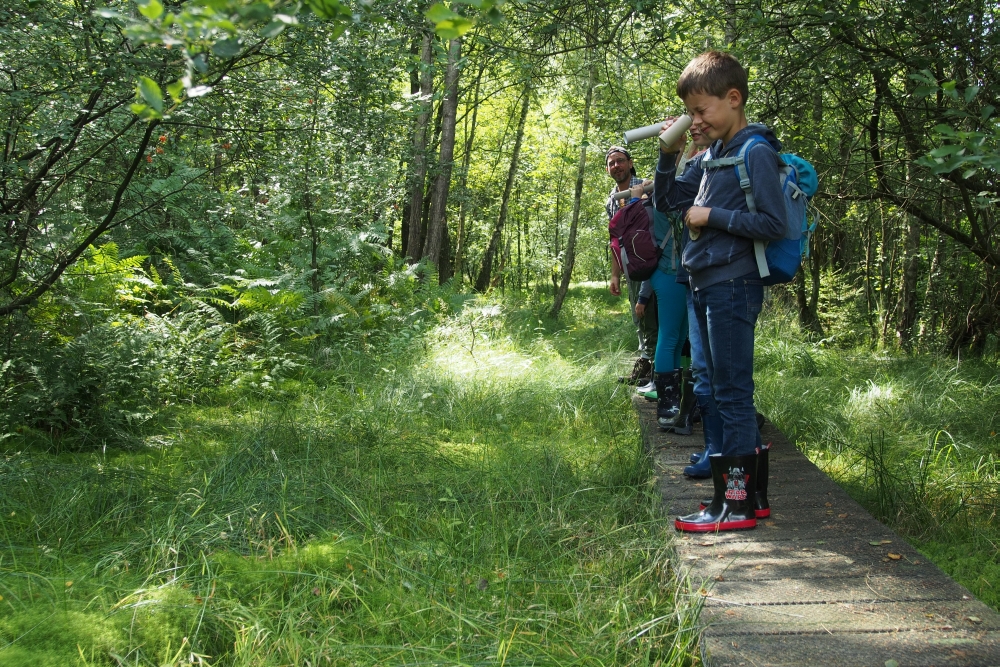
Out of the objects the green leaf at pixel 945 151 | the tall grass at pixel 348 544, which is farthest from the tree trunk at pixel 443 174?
the green leaf at pixel 945 151

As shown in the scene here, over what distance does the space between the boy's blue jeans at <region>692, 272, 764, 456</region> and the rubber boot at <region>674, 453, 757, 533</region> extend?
0.17 ft

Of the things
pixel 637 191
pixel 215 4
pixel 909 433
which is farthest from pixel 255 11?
pixel 909 433

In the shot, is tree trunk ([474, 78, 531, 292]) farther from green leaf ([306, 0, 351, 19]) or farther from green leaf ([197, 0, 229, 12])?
green leaf ([197, 0, 229, 12])

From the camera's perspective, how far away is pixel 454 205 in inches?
785

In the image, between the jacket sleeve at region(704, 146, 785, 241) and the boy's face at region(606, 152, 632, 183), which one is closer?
the jacket sleeve at region(704, 146, 785, 241)

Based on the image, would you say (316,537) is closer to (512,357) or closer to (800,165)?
(800,165)

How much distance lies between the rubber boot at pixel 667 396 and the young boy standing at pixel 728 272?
1.73 m

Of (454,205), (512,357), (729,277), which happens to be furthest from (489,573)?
(454,205)

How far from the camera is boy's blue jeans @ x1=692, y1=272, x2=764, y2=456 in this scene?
3502 mm

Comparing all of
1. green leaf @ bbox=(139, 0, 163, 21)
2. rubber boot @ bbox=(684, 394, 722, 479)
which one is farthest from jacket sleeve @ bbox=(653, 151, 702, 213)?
green leaf @ bbox=(139, 0, 163, 21)

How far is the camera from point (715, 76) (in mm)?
3445

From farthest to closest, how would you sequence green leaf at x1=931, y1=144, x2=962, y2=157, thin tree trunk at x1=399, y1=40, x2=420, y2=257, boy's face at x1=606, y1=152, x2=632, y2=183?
thin tree trunk at x1=399, y1=40, x2=420, y2=257
boy's face at x1=606, y1=152, x2=632, y2=183
green leaf at x1=931, y1=144, x2=962, y2=157

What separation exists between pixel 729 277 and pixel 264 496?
269 centimetres

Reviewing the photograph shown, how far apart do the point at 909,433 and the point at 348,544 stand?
14.9ft
